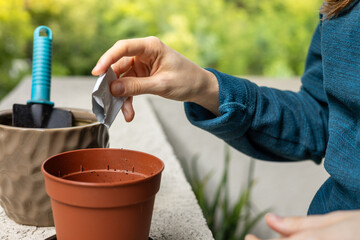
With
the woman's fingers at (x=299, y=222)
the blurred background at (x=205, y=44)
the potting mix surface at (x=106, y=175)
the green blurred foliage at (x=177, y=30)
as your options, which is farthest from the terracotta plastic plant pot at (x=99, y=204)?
the green blurred foliage at (x=177, y=30)

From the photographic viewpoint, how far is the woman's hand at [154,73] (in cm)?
45

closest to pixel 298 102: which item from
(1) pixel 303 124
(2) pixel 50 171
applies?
(1) pixel 303 124

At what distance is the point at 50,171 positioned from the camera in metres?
0.39

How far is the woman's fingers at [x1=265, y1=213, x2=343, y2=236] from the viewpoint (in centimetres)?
29

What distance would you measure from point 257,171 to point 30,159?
1091 mm

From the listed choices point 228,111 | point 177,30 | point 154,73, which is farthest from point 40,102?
point 177,30

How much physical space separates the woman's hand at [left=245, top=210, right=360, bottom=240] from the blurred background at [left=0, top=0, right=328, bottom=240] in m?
1.01

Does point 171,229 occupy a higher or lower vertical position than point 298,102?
lower

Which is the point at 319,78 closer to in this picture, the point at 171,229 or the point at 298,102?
the point at 298,102

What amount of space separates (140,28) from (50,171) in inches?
100

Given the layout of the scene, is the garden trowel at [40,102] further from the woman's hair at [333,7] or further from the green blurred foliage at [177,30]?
the green blurred foliage at [177,30]

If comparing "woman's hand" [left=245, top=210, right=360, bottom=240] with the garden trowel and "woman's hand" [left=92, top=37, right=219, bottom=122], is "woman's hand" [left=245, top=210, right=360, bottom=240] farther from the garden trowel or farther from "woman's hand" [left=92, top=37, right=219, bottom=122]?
the garden trowel

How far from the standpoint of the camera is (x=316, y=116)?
2.13 ft

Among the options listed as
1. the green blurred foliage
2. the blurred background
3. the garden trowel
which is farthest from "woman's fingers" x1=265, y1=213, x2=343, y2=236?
the green blurred foliage
